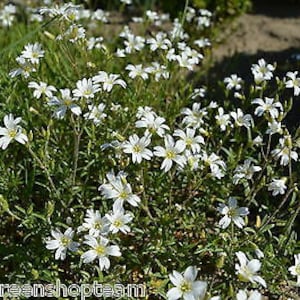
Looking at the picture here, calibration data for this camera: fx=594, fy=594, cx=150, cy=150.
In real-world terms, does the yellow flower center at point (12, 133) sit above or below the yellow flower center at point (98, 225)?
above

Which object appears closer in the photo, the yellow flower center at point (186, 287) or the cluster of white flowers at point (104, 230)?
the yellow flower center at point (186, 287)

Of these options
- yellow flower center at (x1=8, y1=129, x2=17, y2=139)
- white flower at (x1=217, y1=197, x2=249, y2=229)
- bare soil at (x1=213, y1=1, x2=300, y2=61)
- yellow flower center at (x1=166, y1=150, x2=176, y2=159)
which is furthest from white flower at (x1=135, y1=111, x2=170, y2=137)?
bare soil at (x1=213, y1=1, x2=300, y2=61)

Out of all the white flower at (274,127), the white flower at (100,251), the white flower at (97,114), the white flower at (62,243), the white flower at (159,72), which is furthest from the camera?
the white flower at (159,72)

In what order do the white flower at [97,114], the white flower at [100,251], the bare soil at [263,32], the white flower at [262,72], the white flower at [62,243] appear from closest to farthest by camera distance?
the white flower at [100,251] → the white flower at [62,243] → the white flower at [97,114] → the white flower at [262,72] → the bare soil at [263,32]

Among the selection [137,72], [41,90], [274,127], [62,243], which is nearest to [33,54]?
[41,90]

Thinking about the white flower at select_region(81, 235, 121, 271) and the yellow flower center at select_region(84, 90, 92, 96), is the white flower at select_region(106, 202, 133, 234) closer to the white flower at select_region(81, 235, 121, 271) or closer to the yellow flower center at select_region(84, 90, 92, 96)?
the white flower at select_region(81, 235, 121, 271)

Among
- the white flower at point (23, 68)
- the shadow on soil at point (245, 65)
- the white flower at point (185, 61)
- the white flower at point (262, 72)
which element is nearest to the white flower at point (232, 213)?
the white flower at point (262, 72)

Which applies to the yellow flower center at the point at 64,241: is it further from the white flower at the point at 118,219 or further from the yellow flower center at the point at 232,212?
the yellow flower center at the point at 232,212

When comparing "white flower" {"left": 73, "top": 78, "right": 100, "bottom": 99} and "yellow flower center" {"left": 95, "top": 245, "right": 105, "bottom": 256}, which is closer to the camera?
Answer: "yellow flower center" {"left": 95, "top": 245, "right": 105, "bottom": 256}
